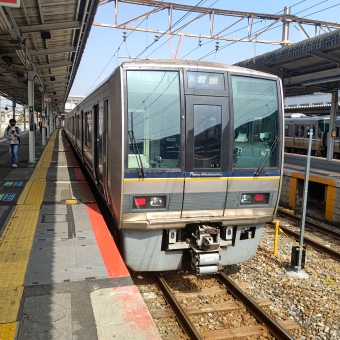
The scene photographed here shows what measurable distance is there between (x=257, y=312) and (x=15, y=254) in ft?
9.86

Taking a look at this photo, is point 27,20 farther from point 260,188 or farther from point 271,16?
point 271,16

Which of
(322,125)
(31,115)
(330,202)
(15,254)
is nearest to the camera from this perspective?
(15,254)

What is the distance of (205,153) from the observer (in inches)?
182

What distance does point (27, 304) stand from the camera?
3.19 meters

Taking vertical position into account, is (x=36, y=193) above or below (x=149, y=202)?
below

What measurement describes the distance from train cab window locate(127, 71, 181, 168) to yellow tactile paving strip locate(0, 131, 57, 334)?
1.71 meters

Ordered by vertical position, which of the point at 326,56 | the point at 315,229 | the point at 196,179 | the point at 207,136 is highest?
the point at 326,56

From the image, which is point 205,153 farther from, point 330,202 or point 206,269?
point 330,202

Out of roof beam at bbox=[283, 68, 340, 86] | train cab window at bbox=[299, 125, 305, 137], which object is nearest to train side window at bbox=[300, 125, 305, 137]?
train cab window at bbox=[299, 125, 305, 137]

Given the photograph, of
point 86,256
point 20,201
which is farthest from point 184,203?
point 20,201

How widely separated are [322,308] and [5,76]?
16.8m

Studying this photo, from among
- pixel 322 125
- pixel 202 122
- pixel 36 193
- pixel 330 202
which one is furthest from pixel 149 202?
pixel 322 125

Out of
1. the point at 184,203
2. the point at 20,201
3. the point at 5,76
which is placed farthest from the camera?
the point at 5,76

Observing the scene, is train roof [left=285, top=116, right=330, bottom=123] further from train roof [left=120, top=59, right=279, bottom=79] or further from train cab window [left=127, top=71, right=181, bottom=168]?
train cab window [left=127, top=71, right=181, bottom=168]
